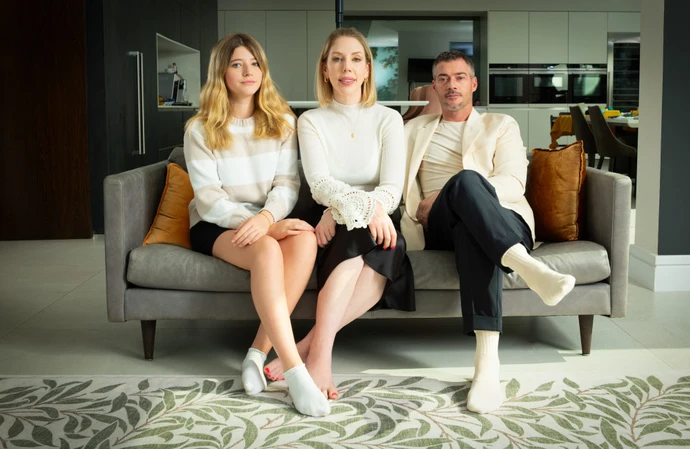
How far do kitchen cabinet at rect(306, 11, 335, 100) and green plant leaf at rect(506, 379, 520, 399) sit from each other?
802 centimetres

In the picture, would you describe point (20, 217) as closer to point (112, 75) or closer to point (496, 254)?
point (112, 75)

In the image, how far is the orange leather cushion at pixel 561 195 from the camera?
291 centimetres

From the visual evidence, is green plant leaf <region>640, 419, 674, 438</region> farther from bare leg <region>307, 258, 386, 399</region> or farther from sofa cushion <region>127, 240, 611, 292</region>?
bare leg <region>307, 258, 386, 399</region>

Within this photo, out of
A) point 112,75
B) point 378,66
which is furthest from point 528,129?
point 112,75

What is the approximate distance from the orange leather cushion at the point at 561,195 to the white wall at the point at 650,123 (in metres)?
1.03

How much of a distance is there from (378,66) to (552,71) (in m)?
2.29

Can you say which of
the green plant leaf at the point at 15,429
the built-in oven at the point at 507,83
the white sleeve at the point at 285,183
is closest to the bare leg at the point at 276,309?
the white sleeve at the point at 285,183

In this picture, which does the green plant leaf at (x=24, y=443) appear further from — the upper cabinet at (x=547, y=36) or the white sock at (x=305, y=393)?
the upper cabinet at (x=547, y=36)

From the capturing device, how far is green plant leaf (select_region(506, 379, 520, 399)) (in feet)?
7.80

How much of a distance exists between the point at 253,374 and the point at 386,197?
0.71 meters

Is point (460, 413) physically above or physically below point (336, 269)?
below

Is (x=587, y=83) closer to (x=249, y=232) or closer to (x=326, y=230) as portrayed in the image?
(x=326, y=230)

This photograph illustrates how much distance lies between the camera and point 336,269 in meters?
2.48

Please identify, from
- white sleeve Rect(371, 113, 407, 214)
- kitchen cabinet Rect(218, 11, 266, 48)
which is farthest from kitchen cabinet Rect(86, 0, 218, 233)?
white sleeve Rect(371, 113, 407, 214)
